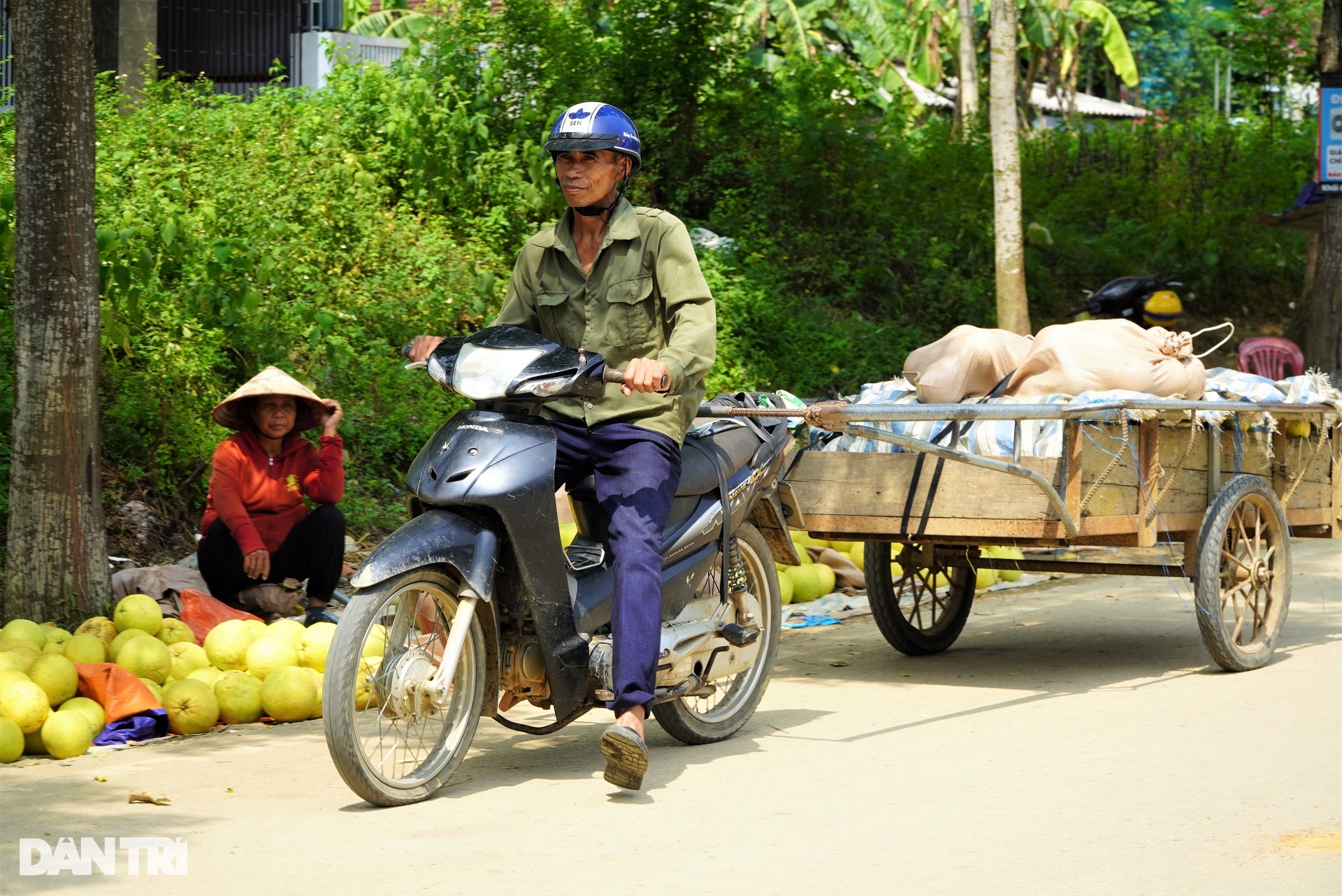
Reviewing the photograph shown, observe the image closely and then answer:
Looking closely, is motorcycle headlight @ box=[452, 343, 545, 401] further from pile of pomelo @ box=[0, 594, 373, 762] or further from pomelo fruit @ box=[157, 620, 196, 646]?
pomelo fruit @ box=[157, 620, 196, 646]

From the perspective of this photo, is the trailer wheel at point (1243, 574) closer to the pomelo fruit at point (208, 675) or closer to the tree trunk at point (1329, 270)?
the pomelo fruit at point (208, 675)

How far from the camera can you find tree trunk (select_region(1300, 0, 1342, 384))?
15344 millimetres

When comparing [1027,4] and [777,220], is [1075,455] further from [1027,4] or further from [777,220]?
[1027,4]

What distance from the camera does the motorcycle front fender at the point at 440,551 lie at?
466 centimetres

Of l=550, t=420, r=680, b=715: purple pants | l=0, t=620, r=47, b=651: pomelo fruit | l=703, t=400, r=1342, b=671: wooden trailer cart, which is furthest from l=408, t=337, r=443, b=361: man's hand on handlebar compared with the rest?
l=0, t=620, r=47, b=651: pomelo fruit

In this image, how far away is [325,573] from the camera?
24.7 feet

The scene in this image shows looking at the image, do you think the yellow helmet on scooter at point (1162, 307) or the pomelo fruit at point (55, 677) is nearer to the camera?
the pomelo fruit at point (55, 677)

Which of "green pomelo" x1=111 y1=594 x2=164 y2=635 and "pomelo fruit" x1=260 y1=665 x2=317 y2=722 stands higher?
"green pomelo" x1=111 y1=594 x2=164 y2=635

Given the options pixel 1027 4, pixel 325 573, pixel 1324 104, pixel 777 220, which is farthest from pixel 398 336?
pixel 1027 4

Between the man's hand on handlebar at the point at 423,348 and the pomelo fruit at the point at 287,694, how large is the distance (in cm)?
162

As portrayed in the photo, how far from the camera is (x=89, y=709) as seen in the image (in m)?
5.65

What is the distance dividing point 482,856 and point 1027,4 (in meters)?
31.0

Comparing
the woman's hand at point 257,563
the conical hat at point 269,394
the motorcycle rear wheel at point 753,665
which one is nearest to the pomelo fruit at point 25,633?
the woman's hand at point 257,563

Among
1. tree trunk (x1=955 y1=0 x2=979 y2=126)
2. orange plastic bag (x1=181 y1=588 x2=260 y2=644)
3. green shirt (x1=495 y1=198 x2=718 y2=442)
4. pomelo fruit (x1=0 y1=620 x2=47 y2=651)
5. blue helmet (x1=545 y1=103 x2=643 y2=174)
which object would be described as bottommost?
orange plastic bag (x1=181 y1=588 x2=260 y2=644)
